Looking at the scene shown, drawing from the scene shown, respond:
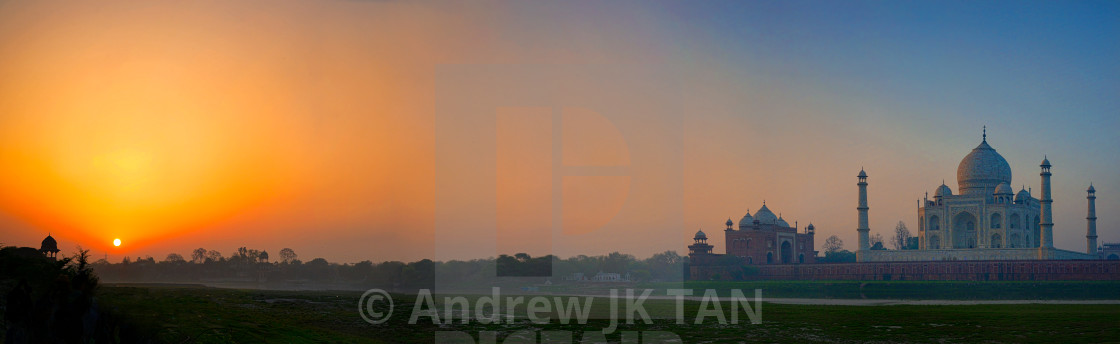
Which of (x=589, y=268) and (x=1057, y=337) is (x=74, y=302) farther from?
(x=589, y=268)

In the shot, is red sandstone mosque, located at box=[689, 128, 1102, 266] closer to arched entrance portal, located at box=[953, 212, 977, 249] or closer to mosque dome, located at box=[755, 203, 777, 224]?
arched entrance portal, located at box=[953, 212, 977, 249]

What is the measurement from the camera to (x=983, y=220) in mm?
96875

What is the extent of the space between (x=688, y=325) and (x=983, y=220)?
63.4 metres

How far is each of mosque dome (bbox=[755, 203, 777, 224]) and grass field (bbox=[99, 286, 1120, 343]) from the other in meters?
60.4

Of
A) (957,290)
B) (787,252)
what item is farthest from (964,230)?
(957,290)

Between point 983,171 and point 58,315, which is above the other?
point 983,171

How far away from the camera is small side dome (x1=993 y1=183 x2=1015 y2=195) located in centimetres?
9612

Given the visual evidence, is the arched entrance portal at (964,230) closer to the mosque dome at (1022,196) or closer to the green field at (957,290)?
the mosque dome at (1022,196)

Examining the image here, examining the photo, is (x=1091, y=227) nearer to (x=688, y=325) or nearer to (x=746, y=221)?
(x=746, y=221)

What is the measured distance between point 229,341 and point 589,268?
113 m

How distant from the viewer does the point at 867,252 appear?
323 feet

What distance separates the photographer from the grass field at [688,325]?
111 feet

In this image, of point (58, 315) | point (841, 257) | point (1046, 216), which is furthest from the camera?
point (841, 257)

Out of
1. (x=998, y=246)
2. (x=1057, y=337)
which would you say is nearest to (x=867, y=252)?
(x=998, y=246)
